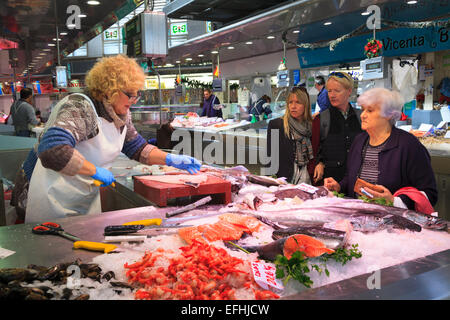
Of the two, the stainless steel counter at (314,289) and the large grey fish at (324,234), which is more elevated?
the large grey fish at (324,234)

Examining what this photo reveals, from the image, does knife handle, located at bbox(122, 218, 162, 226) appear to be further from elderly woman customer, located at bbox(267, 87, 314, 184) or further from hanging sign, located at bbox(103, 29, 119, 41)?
hanging sign, located at bbox(103, 29, 119, 41)

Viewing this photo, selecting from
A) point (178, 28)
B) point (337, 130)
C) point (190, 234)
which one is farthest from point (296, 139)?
point (178, 28)

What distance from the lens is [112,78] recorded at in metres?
2.25

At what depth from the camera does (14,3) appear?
380 cm

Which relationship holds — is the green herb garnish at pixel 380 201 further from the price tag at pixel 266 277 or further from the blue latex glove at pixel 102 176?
the blue latex glove at pixel 102 176

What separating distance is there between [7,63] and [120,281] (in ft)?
25.8

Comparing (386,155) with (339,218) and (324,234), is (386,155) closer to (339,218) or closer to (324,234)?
(339,218)

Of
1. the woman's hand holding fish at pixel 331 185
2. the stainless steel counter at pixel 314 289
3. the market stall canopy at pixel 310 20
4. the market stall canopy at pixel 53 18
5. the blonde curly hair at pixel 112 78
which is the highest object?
the market stall canopy at pixel 310 20

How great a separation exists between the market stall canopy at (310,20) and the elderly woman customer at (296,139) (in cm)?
228

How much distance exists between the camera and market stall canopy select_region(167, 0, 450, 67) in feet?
18.1

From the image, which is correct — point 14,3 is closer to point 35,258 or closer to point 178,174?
point 178,174

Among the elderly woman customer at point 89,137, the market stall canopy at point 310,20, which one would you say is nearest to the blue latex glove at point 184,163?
the elderly woman customer at point 89,137

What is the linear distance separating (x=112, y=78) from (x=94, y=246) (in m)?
1.14

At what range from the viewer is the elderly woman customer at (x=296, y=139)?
3.62 m
